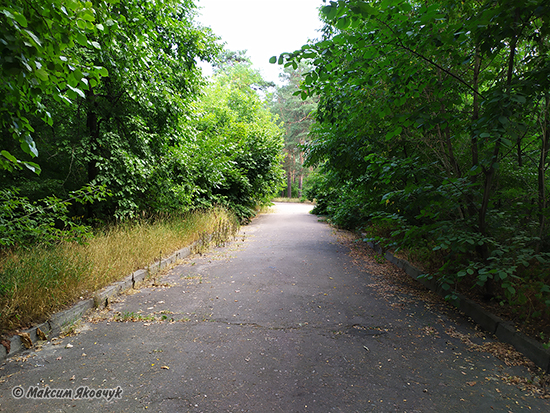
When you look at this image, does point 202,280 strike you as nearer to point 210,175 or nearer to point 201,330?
point 201,330

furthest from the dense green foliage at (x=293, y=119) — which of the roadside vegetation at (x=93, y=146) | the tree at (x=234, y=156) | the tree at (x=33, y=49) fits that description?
the tree at (x=33, y=49)

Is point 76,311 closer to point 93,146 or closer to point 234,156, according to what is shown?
point 93,146

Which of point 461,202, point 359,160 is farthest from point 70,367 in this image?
point 359,160

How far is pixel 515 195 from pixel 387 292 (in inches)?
97.0

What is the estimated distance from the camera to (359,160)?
25.2ft

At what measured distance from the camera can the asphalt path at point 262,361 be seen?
2.54 m

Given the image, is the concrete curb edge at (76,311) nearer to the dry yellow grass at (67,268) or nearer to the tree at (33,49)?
the dry yellow grass at (67,268)

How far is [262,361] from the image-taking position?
3.14 metres

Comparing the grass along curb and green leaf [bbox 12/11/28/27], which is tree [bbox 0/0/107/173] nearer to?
green leaf [bbox 12/11/28/27]

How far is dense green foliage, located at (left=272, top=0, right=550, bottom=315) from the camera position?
10.3 ft

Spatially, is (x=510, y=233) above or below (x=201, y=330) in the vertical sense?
above

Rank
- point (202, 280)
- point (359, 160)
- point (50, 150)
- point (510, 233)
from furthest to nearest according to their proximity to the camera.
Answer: point (359, 160), point (50, 150), point (202, 280), point (510, 233)

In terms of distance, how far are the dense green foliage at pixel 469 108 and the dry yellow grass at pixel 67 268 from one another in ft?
12.9

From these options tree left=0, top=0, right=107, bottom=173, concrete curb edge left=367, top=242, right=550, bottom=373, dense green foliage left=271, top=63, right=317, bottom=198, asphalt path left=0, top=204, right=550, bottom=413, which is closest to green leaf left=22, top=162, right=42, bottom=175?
tree left=0, top=0, right=107, bottom=173
